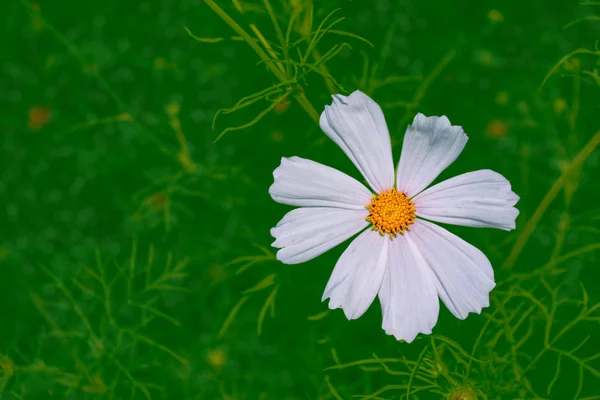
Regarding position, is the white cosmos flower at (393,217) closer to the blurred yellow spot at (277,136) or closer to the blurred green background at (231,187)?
the blurred green background at (231,187)

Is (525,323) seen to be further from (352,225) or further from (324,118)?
(324,118)

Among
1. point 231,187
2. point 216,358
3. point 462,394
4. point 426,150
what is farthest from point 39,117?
point 462,394

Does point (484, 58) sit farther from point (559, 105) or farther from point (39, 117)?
point (39, 117)

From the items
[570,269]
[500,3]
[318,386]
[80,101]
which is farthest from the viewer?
[80,101]

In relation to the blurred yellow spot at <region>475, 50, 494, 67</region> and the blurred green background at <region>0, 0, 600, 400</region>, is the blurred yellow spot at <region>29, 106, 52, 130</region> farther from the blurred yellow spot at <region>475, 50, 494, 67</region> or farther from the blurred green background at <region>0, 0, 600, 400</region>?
the blurred yellow spot at <region>475, 50, 494, 67</region>

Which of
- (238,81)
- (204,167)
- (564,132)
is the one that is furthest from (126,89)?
(564,132)

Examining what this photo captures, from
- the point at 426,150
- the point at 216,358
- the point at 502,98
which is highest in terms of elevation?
the point at 426,150
